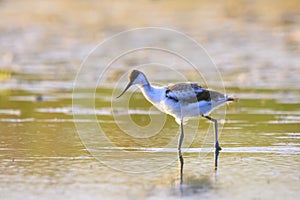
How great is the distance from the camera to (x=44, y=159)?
9.61 metres

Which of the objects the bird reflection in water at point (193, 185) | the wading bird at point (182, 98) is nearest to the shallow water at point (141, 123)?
the bird reflection in water at point (193, 185)

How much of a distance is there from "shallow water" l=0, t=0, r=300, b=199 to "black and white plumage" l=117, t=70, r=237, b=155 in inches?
18.3

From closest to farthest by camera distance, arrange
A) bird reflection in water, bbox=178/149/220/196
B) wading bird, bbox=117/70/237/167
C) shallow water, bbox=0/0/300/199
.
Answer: bird reflection in water, bbox=178/149/220/196, shallow water, bbox=0/0/300/199, wading bird, bbox=117/70/237/167

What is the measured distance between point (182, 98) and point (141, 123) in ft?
6.66

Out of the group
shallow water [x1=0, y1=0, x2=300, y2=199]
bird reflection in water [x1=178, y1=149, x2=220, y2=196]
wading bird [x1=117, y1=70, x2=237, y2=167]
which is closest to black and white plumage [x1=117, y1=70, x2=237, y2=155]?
wading bird [x1=117, y1=70, x2=237, y2=167]

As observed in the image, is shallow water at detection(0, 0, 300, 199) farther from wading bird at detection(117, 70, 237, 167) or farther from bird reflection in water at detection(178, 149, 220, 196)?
wading bird at detection(117, 70, 237, 167)

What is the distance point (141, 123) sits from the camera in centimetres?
1217

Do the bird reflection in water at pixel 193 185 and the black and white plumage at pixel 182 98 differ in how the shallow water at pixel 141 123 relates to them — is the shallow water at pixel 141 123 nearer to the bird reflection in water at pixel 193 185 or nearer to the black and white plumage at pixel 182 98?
the bird reflection in water at pixel 193 185

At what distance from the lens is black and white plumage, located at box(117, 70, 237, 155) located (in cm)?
1027

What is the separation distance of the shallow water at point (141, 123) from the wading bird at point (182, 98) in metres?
0.46

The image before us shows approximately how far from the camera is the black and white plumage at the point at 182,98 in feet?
33.7

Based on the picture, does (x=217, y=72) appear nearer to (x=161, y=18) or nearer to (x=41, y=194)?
(x=161, y=18)

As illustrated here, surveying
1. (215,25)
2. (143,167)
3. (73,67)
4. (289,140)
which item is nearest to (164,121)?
(289,140)

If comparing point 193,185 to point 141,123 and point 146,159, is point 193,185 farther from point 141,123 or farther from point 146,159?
point 141,123
